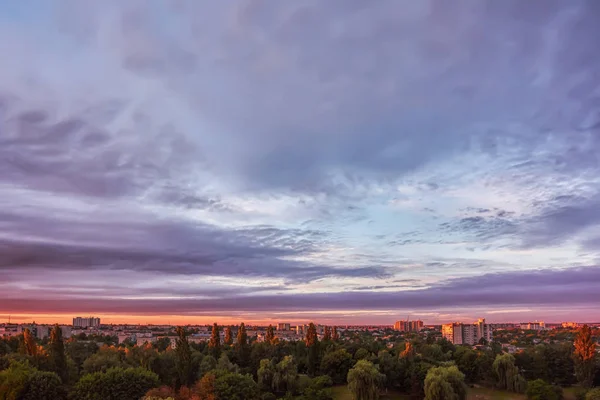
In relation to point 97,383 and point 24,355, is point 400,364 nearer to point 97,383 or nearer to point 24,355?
point 97,383

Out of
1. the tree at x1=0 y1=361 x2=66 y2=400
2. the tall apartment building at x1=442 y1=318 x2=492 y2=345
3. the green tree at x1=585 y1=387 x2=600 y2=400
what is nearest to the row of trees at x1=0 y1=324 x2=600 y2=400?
the tree at x1=0 y1=361 x2=66 y2=400

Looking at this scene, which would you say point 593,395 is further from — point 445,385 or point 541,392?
point 445,385

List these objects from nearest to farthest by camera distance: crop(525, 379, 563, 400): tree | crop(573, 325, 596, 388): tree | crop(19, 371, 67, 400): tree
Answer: crop(19, 371, 67, 400): tree < crop(525, 379, 563, 400): tree < crop(573, 325, 596, 388): tree

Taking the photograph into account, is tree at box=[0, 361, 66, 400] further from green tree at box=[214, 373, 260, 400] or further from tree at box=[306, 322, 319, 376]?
tree at box=[306, 322, 319, 376]

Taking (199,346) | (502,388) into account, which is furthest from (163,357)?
(502,388)

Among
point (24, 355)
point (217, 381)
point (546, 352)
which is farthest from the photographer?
point (546, 352)

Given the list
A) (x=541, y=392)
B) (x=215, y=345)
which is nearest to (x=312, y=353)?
(x=215, y=345)
